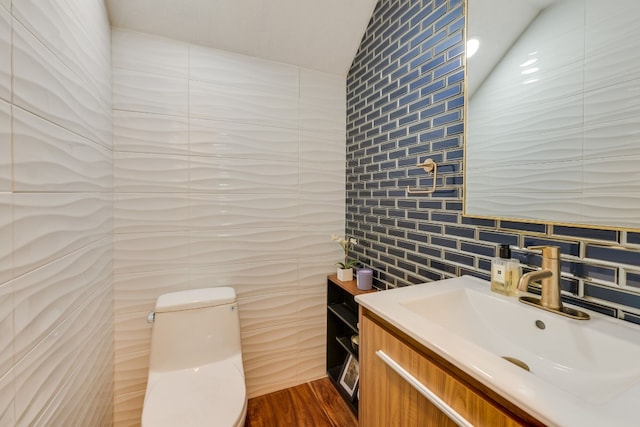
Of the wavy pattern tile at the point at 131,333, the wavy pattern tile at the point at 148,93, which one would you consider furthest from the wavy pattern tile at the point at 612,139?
the wavy pattern tile at the point at 131,333

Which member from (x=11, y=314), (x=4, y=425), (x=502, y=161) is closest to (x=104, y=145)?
(x=11, y=314)

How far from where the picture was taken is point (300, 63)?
1782 millimetres

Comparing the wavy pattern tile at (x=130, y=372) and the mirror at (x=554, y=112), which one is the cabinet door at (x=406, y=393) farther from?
the wavy pattern tile at (x=130, y=372)

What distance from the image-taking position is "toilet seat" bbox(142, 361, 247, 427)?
3.33 ft

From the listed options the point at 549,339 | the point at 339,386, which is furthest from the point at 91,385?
the point at 549,339

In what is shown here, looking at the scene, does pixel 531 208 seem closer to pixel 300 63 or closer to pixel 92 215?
pixel 300 63

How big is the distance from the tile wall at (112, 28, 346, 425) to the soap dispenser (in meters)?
1.15

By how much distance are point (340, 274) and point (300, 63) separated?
1.48m

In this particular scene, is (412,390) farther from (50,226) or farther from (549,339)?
(50,226)

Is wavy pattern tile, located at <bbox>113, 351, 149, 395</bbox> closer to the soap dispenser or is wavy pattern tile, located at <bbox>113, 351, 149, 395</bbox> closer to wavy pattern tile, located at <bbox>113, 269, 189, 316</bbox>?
wavy pattern tile, located at <bbox>113, 269, 189, 316</bbox>

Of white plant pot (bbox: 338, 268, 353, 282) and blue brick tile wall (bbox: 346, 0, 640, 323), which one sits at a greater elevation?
blue brick tile wall (bbox: 346, 0, 640, 323)

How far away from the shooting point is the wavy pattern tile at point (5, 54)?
59 cm

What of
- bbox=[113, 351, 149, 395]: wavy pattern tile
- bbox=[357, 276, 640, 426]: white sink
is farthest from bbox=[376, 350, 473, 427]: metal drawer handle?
bbox=[113, 351, 149, 395]: wavy pattern tile

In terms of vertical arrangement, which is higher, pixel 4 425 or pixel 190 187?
pixel 190 187
